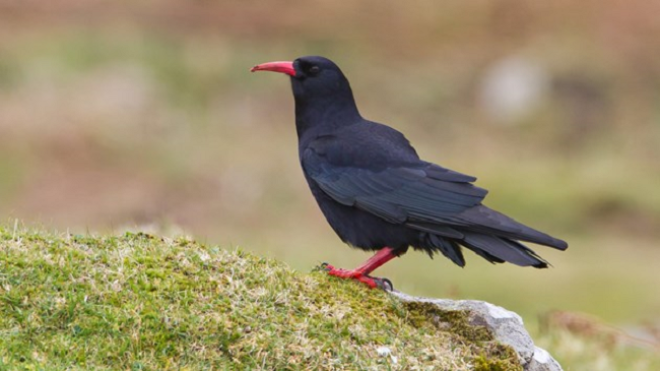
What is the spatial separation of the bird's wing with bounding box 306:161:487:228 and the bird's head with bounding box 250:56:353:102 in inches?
29.1

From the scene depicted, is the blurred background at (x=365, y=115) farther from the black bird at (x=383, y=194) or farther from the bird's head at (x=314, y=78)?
the black bird at (x=383, y=194)

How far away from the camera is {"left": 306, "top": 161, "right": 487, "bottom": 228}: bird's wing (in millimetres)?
7152

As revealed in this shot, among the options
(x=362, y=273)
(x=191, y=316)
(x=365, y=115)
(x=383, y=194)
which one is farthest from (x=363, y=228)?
(x=365, y=115)

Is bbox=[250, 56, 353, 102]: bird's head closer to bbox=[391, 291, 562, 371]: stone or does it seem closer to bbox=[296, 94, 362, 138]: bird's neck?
bbox=[296, 94, 362, 138]: bird's neck

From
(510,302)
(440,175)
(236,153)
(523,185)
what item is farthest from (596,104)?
(440,175)

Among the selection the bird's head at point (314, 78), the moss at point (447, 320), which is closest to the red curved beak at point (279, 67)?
the bird's head at point (314, 78)

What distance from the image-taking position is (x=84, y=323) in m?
5.89

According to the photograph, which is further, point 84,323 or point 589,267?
point 589,267

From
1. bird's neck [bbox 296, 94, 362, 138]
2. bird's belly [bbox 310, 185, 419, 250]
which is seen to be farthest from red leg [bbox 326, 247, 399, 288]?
bird's neck [bbox 296, 94, 362, 138]

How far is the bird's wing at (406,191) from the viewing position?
7152 mm

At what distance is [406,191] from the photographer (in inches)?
290

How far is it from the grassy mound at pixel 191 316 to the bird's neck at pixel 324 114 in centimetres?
159

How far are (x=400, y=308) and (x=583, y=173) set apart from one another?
53.2 ft

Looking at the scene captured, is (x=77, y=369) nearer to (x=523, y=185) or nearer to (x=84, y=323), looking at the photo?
(x=84, y=323)
